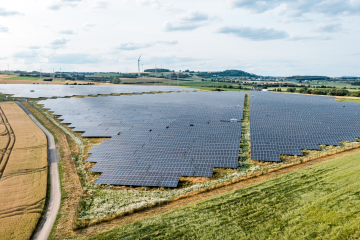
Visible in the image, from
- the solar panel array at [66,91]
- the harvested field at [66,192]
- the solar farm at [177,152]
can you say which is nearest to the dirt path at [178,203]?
the solar farm at [177,152]

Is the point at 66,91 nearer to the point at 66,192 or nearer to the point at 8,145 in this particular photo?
the point at 8,145

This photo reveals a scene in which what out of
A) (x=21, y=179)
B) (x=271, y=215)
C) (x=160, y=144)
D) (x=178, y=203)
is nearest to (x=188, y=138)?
(x=160, y=144)

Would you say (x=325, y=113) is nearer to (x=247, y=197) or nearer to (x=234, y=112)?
(x=234, y=112)

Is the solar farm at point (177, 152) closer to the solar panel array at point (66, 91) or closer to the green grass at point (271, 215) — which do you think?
the green grass at point (271, 215)

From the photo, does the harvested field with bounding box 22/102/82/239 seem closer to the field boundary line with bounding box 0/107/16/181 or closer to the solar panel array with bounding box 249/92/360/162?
the field boundary line with bounding box 0/107/16/181

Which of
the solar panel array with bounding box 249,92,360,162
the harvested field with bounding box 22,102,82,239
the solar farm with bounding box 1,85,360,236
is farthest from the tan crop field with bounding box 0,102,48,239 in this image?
the solar panel array with bounding box 249,92,360,162

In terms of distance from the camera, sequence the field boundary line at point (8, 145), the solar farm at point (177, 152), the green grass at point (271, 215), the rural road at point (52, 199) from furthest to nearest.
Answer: the field boundary line at point (8, 145) < the solar farm at point (177, 152) < the rural road at point (52, 199) < the green grass at point (271, 215)
